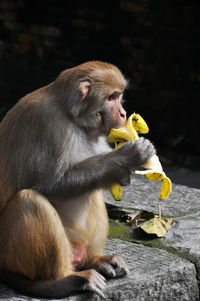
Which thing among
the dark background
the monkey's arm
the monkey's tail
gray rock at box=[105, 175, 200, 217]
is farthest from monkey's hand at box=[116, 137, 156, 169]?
the dark background

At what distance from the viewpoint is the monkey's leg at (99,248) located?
3.89m

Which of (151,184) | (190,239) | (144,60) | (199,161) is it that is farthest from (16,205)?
(144,60)

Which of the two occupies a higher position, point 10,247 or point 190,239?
point 10,247

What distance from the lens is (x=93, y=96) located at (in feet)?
13.3

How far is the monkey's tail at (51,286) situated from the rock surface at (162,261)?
4 centimetres

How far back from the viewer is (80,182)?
3.86 m

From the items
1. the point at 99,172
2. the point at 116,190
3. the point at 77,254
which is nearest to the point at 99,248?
the point at 77,254

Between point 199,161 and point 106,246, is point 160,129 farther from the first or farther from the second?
point 106,246

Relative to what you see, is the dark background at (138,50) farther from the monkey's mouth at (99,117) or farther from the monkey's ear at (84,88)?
the monkey's ear at (84,88)

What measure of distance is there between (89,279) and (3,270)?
556 millimetres

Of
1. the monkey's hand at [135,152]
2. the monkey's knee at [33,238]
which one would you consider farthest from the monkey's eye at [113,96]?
the monkey's knee at [33,238]

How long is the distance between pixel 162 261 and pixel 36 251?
0.96 m

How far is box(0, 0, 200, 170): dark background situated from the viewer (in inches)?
364

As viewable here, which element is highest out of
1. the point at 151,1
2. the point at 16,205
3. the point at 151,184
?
the point at 151,1
